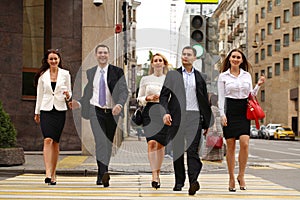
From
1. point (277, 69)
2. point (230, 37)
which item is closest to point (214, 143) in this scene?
point (277, 69)

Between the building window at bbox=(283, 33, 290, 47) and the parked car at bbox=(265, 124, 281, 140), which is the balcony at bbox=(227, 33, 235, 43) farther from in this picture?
the parked car at bbox=(265, 124, 281, 140)

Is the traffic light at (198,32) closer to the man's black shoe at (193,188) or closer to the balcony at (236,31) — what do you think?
the man's black shoe at (193,188)

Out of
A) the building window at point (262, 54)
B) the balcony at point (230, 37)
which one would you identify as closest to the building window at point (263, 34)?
the building window at point (262, 54)

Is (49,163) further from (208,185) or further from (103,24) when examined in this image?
(103,24)

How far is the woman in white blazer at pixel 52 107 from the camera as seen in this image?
29.8 ft

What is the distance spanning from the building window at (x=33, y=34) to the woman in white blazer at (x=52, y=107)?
27.4ft

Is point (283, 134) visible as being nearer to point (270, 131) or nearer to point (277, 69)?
point (270, 131)

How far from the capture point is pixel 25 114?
1722 centimetres

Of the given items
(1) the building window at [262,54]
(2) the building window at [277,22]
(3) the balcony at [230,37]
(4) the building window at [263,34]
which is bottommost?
(1) the building window at [262,54]

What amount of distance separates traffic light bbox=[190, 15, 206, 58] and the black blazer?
547 centimetres

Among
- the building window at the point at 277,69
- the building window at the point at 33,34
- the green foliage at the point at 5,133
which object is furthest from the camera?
the building window at the point at 277,69

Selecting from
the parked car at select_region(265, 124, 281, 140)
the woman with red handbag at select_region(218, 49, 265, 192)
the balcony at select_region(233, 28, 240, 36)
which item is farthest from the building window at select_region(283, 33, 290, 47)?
the woman with red handbag at select_region(218, 49, 265, 192)

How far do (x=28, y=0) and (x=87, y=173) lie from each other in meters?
7.71

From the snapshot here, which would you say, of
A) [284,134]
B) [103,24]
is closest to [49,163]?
[103,24]
